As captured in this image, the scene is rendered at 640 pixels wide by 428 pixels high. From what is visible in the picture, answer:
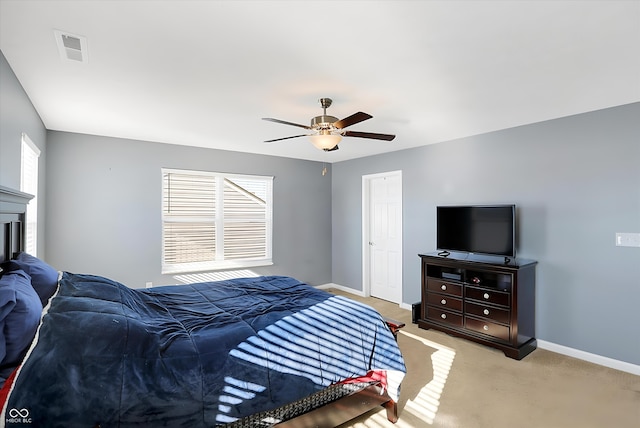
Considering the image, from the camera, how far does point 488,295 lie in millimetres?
3633

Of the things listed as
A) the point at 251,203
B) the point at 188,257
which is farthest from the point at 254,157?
the point at 188,257

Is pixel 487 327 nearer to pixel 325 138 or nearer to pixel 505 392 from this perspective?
pixel 505 392

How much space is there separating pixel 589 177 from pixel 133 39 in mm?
4095

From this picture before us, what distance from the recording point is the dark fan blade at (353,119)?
2.50 m

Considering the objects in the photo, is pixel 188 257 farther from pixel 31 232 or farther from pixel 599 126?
pixel 599 126

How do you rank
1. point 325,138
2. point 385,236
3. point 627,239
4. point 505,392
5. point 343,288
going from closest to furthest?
point 505,392, point 325,138, point 627,239, point 385,236, point 343,288

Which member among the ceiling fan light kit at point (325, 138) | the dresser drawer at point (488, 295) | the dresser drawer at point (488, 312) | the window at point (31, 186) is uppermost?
the ceiling fan light kit at point (325, 138)

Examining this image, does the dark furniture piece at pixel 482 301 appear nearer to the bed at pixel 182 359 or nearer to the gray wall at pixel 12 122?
the bed at pixel 182 359

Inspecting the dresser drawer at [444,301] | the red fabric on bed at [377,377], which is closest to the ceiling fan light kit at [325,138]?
the red fabric on bed at [377,377]

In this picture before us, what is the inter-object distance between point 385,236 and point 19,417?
489 centimetres

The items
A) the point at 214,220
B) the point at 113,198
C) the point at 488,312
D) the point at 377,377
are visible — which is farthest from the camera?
the point at 214,220

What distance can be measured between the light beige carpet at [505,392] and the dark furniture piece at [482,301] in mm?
174

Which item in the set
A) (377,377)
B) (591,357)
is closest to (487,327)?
(591,357)

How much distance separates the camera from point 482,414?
7.97 ft
